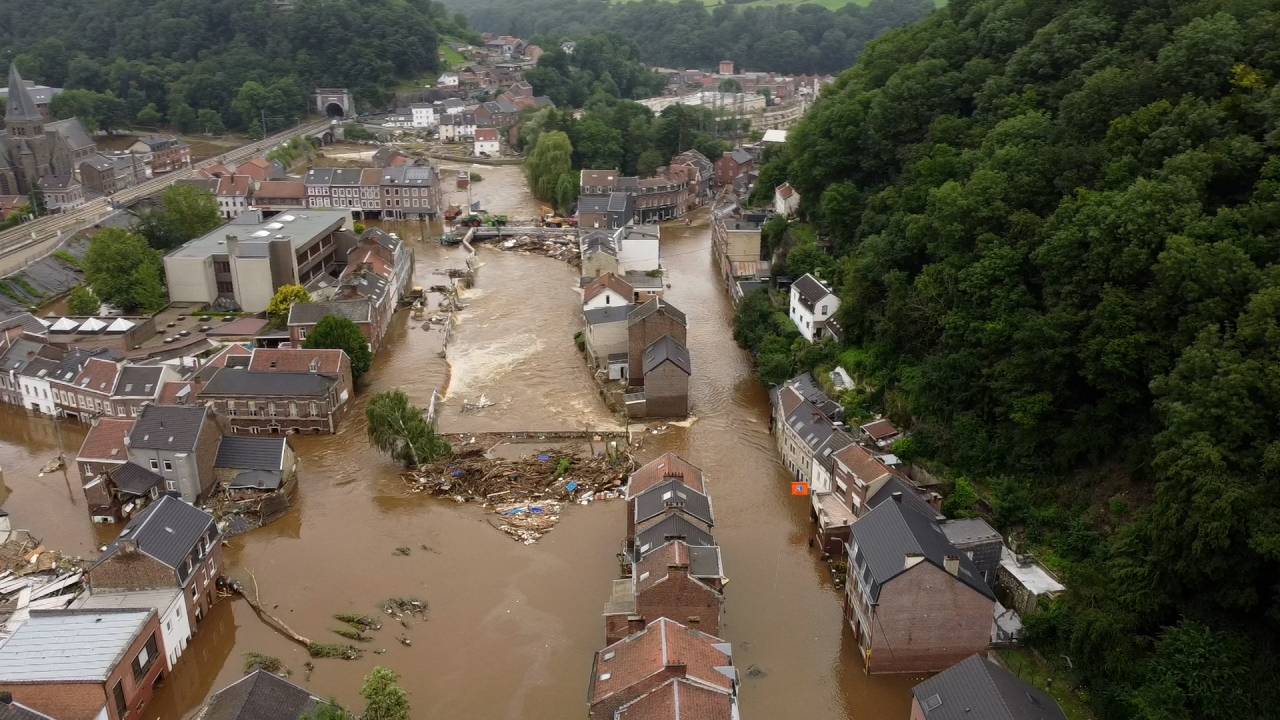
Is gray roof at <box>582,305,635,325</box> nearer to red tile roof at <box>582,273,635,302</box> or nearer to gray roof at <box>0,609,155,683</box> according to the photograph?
red tile roof at <box>582,273,635,302</box>

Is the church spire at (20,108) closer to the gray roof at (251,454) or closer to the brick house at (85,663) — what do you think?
the gray roof at (251,454)

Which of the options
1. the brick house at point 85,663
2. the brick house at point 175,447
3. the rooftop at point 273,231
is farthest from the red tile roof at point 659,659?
the rooftop at point 273,231

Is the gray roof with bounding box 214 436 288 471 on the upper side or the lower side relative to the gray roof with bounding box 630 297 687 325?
lower

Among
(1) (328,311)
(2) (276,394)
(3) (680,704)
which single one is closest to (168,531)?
(2) (276,394)

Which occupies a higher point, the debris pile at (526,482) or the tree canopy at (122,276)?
the tree canopy at (122,276)

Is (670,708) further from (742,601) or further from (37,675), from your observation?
(37,675)

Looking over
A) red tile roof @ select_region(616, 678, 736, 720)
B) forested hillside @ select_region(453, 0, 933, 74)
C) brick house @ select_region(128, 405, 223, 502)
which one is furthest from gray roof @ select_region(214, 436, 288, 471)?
forested hillside @ select_region(453, 0, 933, 74)
